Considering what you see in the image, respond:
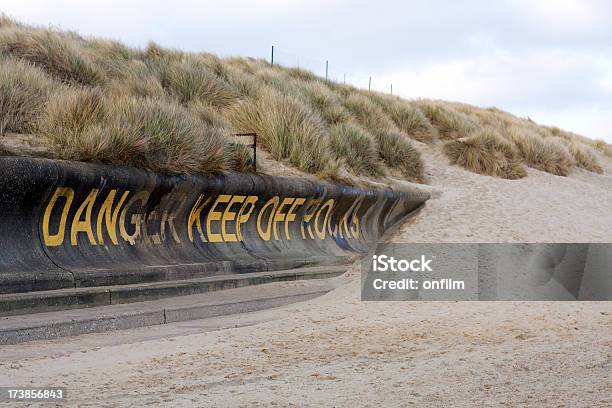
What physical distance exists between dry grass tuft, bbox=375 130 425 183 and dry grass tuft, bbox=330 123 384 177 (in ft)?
1.94

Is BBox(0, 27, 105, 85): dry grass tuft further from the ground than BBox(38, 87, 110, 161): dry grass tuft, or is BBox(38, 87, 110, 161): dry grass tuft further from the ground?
BBox(0, 27, 105, 85): dry grass tuft

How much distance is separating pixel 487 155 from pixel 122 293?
12.5 meters

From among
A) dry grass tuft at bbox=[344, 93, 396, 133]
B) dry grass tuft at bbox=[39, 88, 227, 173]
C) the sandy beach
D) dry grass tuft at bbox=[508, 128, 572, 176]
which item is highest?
dry grass tuft at bbox=[344, 93, 396, 133]

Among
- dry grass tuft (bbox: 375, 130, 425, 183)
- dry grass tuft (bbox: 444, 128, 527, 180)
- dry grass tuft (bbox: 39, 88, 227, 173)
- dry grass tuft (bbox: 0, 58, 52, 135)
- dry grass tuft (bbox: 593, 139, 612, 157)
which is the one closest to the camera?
dry grass tuft (bbox: 39, 88, 227, 173)

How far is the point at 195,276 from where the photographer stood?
8.34m

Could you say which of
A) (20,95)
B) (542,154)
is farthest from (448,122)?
(20,95)

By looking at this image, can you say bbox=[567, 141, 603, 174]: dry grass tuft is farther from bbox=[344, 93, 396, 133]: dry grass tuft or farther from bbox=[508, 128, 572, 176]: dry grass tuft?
bbox=[344, 93, 396, 133]: dry grass tuft

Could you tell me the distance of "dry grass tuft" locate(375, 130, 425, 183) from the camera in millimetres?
15953

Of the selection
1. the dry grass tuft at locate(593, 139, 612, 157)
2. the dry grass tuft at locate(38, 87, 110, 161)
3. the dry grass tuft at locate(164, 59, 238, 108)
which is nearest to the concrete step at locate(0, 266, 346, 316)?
the dry grass tuft at locate(38, 87, 110, 161)

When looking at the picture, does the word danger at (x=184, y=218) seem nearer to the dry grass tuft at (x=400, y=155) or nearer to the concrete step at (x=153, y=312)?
the concrete step at (x=153, y=312)

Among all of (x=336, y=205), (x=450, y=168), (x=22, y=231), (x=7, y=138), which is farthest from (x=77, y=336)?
(x=450, y=168)

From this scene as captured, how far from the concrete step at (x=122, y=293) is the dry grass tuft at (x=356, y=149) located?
483 centimetres

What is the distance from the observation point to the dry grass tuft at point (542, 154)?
19.2 metres

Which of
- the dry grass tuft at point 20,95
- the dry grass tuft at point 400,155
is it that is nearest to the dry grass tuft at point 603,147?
the dry grass tuft at point 400,155
